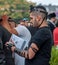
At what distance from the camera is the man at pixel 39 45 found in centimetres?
555

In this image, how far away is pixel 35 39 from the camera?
5.55m

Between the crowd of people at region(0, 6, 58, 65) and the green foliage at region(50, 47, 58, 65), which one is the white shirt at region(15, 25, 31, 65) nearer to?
the crowd of people at region(0, 6, 58, 65)

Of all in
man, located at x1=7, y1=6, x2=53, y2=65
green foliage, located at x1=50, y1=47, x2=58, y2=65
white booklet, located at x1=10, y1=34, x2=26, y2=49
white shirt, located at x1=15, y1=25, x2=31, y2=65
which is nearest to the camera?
green foliage, located at x1=50, y1=47, x2=58, y2=65

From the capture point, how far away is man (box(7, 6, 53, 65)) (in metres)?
5.55

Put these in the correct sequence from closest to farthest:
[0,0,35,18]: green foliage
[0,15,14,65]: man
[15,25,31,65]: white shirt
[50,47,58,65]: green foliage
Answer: [50,47,58,65]: green foliage → [0,15,14,65]: man → [15,25,31,65]: white shirt → [0,0,35,18]: green foliage

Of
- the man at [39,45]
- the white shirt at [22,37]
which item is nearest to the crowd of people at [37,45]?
the man at [39,45]

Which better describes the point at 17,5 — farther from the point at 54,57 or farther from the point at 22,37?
the point at 54,57

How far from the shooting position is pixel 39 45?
18.2ft

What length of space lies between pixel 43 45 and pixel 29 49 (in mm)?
224

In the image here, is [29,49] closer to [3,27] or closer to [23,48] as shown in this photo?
[23,48]

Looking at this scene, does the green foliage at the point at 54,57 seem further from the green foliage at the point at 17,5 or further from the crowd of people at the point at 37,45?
the green foliage at the point at 17,5

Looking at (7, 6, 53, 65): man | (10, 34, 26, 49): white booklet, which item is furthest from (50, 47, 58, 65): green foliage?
(10, 34, 26, 49): white booklet

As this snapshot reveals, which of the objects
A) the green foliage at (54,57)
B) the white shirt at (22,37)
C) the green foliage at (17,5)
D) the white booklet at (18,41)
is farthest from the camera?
the green foliage at (17,5)

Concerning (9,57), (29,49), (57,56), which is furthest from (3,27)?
(57,56)
